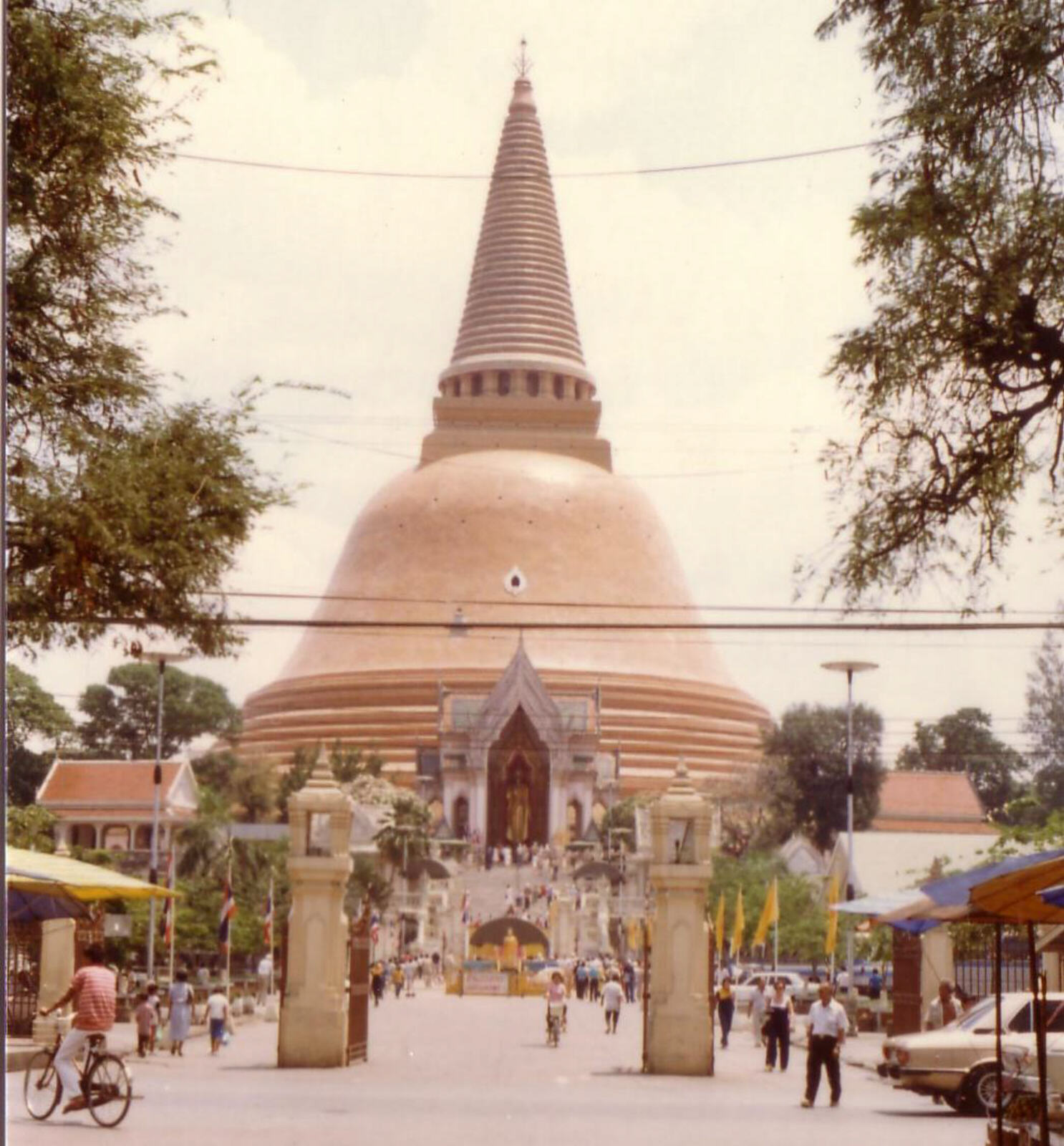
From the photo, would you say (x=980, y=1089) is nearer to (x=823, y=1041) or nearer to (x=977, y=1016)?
(x=977, y=1016)

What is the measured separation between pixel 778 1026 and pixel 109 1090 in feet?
41.6

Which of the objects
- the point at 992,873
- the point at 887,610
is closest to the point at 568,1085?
the point at 992,873

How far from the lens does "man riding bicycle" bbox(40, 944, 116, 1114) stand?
14.9 metres

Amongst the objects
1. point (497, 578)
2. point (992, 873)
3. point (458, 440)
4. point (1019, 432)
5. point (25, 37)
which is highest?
point (458, 440)

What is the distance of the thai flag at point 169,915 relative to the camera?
119 feet

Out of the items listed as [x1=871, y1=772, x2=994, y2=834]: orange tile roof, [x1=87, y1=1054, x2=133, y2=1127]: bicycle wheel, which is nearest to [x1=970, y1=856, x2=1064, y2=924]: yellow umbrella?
[x1=87, y1=1054, x2=133, y2=1127]: bicycle wheel

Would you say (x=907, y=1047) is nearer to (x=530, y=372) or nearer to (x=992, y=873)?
(x=992, y=873)

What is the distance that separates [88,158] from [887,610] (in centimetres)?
695

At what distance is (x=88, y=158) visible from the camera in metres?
14.4

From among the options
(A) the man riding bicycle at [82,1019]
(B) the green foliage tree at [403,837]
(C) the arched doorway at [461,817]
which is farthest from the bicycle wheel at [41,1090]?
(C) the arched doorway at [461,817]

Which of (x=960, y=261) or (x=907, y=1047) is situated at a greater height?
(x=960, y=261)

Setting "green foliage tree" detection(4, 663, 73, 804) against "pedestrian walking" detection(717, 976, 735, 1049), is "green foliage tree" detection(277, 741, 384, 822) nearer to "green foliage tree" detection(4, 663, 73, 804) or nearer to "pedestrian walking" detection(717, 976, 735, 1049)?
"green foliage tree" detection(4, 663, 73, 804)

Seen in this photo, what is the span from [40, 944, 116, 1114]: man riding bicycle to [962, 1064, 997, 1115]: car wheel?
897cm

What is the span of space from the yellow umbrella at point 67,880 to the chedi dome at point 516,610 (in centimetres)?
4900
